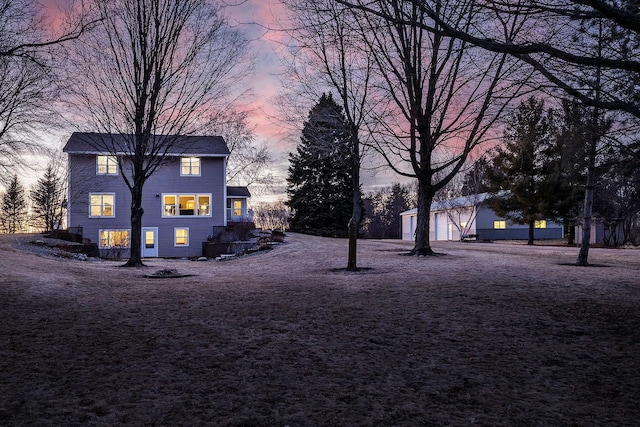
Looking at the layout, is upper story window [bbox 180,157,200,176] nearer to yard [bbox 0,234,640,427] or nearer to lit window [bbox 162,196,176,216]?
lit window [bbox 162,196,176,216]

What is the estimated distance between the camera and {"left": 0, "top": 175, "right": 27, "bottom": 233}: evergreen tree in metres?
68.3

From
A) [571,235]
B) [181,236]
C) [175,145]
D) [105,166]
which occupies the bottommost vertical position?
[181,236]

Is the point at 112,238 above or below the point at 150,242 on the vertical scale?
above

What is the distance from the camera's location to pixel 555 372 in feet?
13.9

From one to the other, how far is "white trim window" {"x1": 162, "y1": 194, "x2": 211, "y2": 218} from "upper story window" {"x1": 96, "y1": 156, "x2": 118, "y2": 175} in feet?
11.6

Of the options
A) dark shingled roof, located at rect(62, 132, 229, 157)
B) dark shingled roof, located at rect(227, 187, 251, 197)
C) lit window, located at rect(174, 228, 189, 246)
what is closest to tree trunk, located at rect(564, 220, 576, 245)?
dark shingled roof, located at rect(227, 187, 251, 197)

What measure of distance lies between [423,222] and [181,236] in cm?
1831

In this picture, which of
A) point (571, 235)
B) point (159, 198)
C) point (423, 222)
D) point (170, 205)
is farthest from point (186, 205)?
point (571, 235)

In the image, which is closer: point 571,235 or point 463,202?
point 571,235

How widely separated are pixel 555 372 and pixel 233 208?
111 ft

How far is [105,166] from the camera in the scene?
29.4m

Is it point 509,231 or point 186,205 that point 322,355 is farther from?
point 509,231

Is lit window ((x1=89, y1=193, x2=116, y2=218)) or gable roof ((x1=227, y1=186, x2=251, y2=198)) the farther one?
gable roof ((x1=227, y1=186, x2=251, y2=198))

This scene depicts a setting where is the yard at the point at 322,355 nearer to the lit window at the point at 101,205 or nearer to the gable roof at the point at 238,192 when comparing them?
the lit window at the point at 101,205
